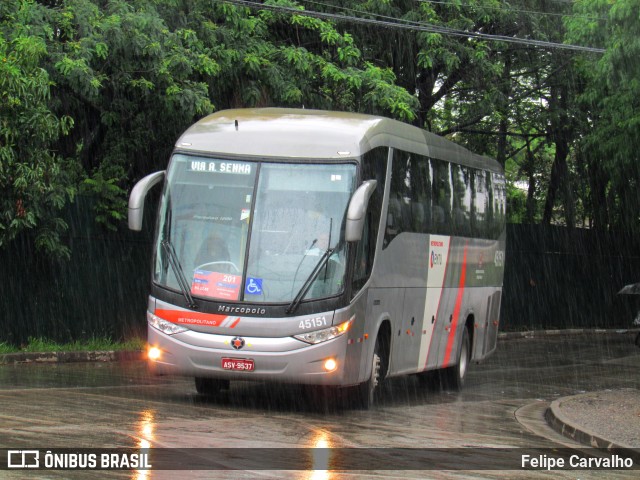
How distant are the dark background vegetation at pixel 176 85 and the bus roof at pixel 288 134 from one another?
4.59 m

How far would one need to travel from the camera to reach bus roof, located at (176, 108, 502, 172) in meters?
13.5

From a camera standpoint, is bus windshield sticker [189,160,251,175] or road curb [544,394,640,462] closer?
road curb [544,394,640,462]

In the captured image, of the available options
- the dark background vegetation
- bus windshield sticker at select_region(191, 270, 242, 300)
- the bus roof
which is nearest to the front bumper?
bus windshield sticker at select_region(191, 270, 242, 300)

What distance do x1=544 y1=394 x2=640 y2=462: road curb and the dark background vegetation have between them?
8.40 metres

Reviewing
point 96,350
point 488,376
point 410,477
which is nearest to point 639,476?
point 410,477

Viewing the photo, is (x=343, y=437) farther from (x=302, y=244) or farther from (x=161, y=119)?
(x=161, y=119)

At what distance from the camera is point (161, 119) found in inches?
840

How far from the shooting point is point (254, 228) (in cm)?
1316

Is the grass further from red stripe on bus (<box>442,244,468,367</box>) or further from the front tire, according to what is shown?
the front tire

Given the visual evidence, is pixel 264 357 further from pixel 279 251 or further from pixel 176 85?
pixel 176 85

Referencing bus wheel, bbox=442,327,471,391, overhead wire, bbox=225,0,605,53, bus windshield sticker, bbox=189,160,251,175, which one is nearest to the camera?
bus windshield sticker, bbox=189,160,251,175

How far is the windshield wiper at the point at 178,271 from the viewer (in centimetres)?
1308

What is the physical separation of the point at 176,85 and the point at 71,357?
16.4 feet

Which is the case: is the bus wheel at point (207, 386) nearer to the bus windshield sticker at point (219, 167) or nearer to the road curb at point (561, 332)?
the bus windshield sticker at point (219, 167)
